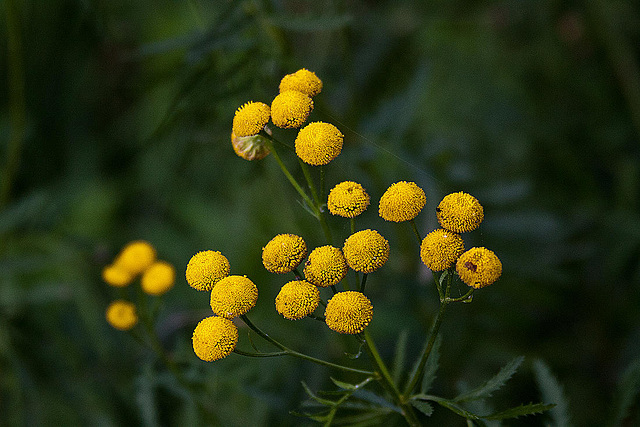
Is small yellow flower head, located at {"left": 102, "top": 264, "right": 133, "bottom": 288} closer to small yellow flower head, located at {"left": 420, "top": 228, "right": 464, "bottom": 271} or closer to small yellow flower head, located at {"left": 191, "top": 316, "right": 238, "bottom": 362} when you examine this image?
small yellow flower head, located at {"left": 191, "top": 316, "right": 238, "bottom": 362}

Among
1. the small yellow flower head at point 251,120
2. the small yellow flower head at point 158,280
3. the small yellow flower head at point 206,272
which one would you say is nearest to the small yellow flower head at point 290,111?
the small yellow flower head at point 251,120

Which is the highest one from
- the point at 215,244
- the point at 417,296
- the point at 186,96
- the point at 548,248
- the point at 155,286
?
the point at 186,96

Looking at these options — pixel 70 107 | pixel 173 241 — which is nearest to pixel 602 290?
pixel 173 241

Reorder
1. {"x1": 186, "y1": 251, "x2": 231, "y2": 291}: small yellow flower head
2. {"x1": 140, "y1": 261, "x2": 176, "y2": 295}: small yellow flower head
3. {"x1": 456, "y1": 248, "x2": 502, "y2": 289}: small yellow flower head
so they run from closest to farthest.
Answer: {"x1": 456, "y1": 248, "x2": 502, "y2": 289}: small yellow flower head → {"x1": 186, "y1": 251, "x2": 231, "y2": 291}: small yellow flower head → {"x1": 140, "y1": 261, "x2": 176, "y2": 295}: small yellow flower head

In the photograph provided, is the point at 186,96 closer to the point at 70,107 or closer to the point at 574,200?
the point at 574,200

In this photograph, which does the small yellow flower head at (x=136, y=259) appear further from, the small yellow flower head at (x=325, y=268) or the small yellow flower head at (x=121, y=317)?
the small yellow flower head at (x=325, y=268)

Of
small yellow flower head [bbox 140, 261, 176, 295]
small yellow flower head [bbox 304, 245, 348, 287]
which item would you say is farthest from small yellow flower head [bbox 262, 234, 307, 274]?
small yellow flower head [bbox 140, 261, 176, 295]
